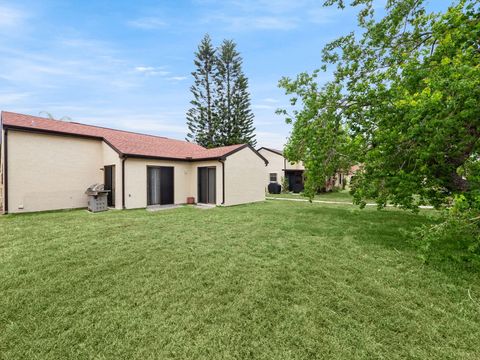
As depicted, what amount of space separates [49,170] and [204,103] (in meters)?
21.6

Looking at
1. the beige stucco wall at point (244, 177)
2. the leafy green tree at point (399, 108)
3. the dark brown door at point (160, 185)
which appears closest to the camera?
the leafy green tree at point (399, 108)

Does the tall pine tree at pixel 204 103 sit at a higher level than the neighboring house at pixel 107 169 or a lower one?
higher

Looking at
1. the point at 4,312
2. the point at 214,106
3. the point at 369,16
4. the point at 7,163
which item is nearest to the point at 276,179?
the point at 214,106

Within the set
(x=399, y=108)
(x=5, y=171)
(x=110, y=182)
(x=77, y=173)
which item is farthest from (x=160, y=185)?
(x=399, y=108)

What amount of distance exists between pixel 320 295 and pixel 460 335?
1.45 meters

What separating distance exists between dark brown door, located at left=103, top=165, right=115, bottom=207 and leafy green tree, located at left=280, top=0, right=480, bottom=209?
8.69 meters

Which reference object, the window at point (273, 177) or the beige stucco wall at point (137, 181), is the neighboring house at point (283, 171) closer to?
the window at point (273, 177)

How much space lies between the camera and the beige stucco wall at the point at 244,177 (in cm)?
1190

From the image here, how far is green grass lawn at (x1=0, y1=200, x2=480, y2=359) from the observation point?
2180 millimetres

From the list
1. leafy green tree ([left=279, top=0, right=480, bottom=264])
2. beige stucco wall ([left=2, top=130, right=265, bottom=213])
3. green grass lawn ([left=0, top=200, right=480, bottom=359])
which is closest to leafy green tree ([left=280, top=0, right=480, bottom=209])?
leafy green tree ([left=279, top=0, right=480, bottom=264])

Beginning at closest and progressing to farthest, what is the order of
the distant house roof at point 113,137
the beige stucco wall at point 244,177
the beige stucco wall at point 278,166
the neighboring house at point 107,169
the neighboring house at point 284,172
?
1. the neighboring house at point 107,169
2. the distant house roof at point 113,137
3. the beige stucco wall at point 244,177
4. the neighboring house at point 284,172
5. the beige stucco wall at point 278,166

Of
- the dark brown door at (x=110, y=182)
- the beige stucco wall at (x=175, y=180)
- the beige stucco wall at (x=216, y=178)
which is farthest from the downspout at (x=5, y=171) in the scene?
the beige stucco wall at (x=216, y=178)

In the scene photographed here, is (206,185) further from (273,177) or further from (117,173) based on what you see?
(273,177)

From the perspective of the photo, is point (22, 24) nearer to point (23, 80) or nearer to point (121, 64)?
point (121, 64)
